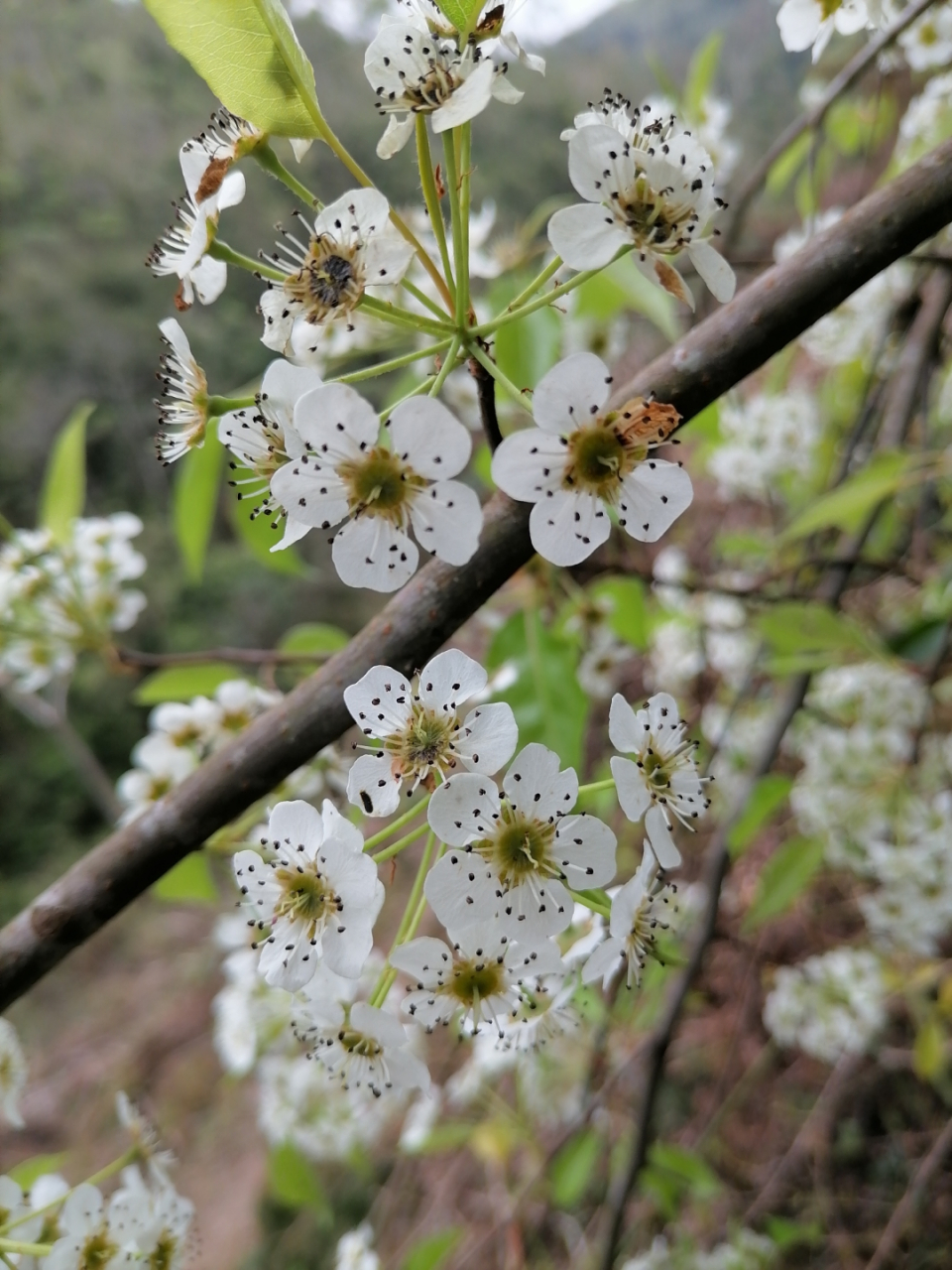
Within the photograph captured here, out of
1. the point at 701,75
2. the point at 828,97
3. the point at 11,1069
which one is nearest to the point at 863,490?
the point at 828,97

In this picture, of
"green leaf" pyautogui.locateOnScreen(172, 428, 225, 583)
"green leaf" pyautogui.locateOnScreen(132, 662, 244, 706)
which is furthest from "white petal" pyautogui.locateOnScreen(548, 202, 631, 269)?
"green leaf" pyautogui.locateOnScreen(172, 428, 225, 583)

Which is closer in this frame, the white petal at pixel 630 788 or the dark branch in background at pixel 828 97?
the white petal at pixel 630 788

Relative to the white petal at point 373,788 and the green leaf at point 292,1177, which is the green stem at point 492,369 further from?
the green leaf at point 292,1177

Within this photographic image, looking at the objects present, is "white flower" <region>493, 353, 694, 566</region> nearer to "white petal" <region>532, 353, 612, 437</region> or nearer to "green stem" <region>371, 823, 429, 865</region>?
"white petal" <region>532, 353, 612, 437</region>

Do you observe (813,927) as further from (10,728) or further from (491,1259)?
(10,728)

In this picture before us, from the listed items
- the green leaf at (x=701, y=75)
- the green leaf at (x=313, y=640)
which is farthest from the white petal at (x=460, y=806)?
the green leaf at (x=701, y=75)

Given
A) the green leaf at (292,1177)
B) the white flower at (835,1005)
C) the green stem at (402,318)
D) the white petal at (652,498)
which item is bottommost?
the green leaf at (292,1177)

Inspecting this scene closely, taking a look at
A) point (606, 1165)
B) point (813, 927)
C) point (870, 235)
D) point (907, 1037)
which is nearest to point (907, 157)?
point (870, 235)
